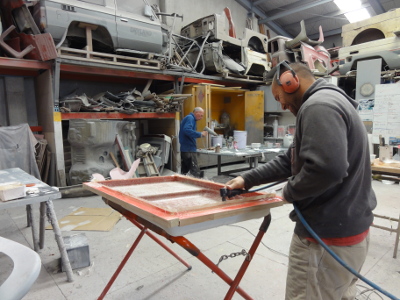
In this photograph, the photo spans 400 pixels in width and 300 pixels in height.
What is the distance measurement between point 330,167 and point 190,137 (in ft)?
14.2

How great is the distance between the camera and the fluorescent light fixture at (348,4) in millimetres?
9656

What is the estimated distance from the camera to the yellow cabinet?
21.8 ft

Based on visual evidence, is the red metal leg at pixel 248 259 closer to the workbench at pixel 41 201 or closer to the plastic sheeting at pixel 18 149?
the workbench at pixel 41 201

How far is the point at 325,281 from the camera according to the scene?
1.17 metres

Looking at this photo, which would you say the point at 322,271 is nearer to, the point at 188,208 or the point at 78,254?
the point at 188,208

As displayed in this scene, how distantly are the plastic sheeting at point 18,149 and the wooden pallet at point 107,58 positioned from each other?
57.6 inches

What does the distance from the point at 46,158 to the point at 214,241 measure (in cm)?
366

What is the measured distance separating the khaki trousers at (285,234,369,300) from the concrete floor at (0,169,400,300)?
93cm

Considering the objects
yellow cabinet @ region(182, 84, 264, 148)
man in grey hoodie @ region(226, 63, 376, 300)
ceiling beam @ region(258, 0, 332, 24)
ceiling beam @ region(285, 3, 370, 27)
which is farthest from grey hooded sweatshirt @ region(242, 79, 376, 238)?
ceiling beam @ region(285, 3, 370, 27)

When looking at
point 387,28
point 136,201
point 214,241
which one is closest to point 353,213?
point 136,201

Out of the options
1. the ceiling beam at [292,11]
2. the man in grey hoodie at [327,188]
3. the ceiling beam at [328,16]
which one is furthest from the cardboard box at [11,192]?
the ceiling beam at [328,16]

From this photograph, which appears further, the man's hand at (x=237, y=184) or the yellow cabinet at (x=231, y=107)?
the yellow cabinet at (x=231, y=107)

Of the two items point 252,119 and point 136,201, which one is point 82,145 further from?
point 252,119

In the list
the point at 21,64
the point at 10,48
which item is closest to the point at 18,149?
the point at 21,64
